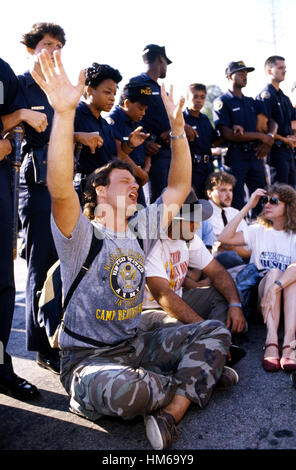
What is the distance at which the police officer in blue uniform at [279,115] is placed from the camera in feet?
17.9

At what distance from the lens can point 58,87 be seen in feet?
5.62

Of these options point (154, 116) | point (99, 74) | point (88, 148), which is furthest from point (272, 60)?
point (88, 148)

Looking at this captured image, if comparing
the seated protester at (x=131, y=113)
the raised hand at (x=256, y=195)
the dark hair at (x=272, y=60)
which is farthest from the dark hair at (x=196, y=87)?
the raised hand at (x=256, y=195)

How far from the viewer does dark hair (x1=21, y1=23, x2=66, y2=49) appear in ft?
8.43

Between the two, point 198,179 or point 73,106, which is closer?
point 73,106

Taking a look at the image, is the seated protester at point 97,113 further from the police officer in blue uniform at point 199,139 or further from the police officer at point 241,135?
the police officer at point 241,135

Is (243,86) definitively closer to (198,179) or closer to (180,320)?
(198,179)

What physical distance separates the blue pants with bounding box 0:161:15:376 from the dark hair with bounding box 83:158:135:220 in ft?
1.43

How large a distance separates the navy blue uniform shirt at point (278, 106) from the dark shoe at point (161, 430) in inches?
179

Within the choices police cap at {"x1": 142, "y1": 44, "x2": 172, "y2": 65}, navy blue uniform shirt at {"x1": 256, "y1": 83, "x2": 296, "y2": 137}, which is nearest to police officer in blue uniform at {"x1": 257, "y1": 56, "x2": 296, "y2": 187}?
navy blue uniform shirt at {"x1": 256, "y1": 83, "x2": 296, "y2": 137}

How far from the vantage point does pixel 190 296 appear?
10.1 ft

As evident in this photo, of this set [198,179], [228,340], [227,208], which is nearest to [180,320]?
[228,340]

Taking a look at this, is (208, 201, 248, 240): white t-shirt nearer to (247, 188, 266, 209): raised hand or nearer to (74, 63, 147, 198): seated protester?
(247, 188, 266, 209): raised hand

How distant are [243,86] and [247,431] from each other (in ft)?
14.8
